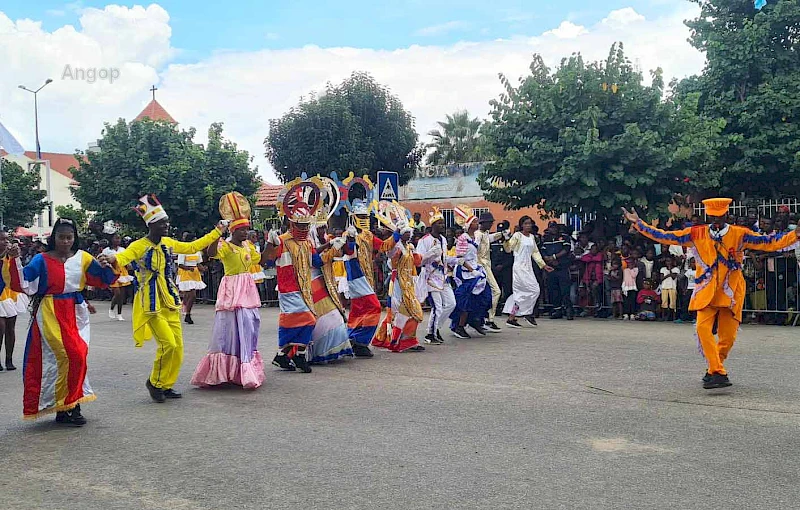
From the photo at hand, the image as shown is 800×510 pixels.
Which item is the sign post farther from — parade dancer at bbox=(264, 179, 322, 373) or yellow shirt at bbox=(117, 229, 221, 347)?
Result: yellow shirt at bbox=(117, 229, 221, 347)

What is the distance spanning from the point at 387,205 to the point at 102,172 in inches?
705

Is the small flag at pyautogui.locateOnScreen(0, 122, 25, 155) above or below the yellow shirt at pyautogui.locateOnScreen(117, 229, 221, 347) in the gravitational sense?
above

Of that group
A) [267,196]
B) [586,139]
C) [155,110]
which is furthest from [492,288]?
[155,110]

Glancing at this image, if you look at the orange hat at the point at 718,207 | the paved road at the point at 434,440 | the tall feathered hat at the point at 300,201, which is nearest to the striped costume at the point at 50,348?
the paved road at the point at 434,440

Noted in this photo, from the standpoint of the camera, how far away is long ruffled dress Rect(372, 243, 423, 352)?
36.9 feet

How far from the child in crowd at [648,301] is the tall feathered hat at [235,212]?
8576 millimetres

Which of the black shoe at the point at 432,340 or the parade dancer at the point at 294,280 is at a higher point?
the parade dancer at the point at 294,280

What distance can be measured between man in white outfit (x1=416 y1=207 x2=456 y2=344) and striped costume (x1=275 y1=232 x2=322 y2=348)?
2.60 meters

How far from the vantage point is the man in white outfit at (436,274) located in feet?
39.2

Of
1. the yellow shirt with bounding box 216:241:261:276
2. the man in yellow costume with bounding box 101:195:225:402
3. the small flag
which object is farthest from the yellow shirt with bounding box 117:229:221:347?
the small flag

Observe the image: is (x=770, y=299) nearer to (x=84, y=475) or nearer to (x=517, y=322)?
(x=517, y=322)

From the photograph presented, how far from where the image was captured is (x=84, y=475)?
17.9ft

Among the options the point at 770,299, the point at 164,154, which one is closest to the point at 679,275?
the point at 770,299

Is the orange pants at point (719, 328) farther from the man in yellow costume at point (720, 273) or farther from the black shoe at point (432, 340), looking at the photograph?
the black shoe at point (432, 340)
